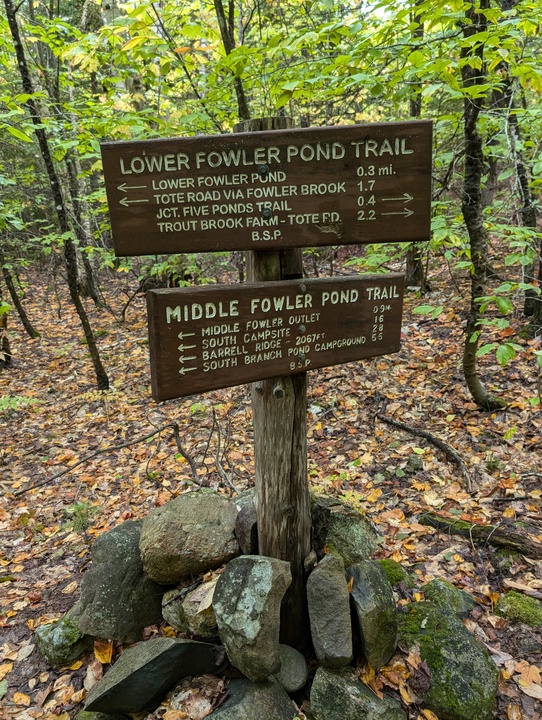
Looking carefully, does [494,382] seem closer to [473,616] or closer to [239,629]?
[473,616]

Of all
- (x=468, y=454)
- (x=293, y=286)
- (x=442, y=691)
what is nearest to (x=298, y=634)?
(x=442, y=691)

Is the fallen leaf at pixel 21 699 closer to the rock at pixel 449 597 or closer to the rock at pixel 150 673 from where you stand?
the rock at pixel 150 673

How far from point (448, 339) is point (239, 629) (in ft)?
20.3

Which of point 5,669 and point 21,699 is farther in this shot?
point 5,669

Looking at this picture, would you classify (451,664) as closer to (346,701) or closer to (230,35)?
(346,701)

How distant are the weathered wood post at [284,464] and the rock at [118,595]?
1.11 meters

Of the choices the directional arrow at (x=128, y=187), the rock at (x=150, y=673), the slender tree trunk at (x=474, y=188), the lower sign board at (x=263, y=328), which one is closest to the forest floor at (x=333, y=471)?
the rock at (x=150, y=673)

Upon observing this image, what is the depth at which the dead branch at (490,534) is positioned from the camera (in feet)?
11.6

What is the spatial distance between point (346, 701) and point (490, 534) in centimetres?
193

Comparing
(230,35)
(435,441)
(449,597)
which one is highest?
(230,35)

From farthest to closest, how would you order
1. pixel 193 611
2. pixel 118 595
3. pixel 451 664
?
pixel 118 595, pixel 193 611, pixel 451 664

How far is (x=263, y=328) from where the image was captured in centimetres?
218

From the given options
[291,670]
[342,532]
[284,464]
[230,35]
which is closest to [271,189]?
[284,464]

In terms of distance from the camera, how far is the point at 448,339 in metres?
7.39
